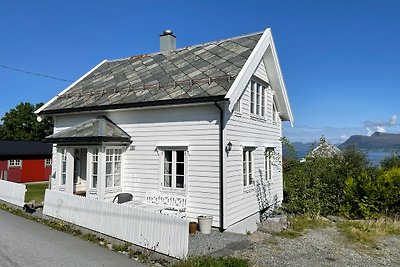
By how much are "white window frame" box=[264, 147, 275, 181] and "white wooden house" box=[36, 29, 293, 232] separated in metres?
0.05

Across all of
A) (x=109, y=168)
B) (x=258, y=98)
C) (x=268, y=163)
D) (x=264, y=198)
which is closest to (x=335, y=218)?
(x=264, y=198)

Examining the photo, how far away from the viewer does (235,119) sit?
12.4 m

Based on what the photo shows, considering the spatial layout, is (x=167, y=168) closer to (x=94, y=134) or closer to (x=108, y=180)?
(x=108, y=180)

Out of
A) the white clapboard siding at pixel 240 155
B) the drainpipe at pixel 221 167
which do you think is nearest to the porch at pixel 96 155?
the drainpipe at pixel 221 167

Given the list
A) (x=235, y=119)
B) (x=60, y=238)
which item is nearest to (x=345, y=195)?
(x=235, y=119)

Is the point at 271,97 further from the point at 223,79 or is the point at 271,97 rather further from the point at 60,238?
the point at 60,238

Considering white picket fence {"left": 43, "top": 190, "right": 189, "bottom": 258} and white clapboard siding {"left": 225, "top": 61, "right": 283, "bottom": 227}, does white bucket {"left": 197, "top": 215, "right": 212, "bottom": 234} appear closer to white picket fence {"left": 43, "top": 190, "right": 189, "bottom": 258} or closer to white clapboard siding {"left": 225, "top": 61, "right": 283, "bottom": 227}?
white clapboard siding {"left": 225, "top": 61, "right": 283, "bottom": 227}

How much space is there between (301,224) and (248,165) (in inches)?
128

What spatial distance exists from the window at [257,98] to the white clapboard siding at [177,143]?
139 inches

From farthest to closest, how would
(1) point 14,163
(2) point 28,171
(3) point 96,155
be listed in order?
(2) point 28,171
(1) point 14,163
(3) point 96,155

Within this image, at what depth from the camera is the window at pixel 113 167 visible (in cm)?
1301

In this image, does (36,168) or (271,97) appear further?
(36,168)

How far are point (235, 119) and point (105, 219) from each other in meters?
5.80

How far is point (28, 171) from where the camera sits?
34.3 metres
